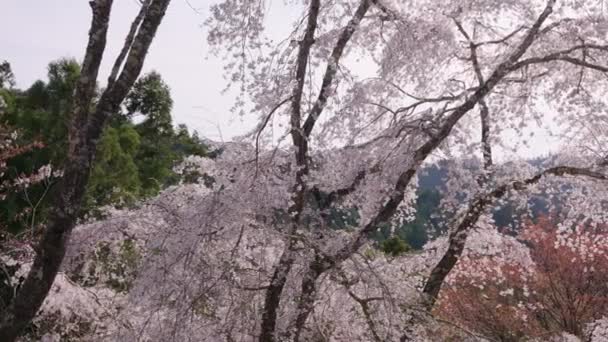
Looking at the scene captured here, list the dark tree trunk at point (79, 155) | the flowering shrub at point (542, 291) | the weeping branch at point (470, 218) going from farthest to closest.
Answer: the flowering shrub at point (542, 291) → the weeping branch at point (470, 218) → the dark tree trunk at point (79, 155)

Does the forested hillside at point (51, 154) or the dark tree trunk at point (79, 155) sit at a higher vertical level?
the forested hillside at point (51, 154)

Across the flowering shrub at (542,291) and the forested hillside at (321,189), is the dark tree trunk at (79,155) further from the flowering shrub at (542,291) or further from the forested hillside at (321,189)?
the flowering shrub at (542,291)

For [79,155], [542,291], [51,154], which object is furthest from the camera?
[51,154]

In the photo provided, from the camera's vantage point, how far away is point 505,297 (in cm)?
1177

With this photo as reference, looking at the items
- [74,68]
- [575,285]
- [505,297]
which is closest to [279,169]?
[575,285]

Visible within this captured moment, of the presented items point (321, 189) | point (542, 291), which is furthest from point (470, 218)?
point (542, 291)

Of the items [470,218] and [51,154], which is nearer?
[470,218]

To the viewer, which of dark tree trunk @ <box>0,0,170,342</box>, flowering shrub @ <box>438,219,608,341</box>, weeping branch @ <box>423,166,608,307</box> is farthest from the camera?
flowering shrub @ <box>438,219,608,341</box>

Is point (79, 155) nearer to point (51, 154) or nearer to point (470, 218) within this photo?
point (470, 218)

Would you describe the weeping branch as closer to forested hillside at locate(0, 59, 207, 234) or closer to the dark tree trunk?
the dark tree trunk

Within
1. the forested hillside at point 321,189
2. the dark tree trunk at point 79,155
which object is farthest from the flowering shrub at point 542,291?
the dark tree trunk at point 79,155

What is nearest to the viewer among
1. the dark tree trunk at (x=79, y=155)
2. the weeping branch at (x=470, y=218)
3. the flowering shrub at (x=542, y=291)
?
the dark tree trunk at (x=79, y=155)

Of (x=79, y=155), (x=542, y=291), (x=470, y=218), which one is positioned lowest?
(x=79, y=155)

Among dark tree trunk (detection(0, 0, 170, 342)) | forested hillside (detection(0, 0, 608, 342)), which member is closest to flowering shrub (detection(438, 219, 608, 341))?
forested hillside (detection(0, 0, 608, 342))
